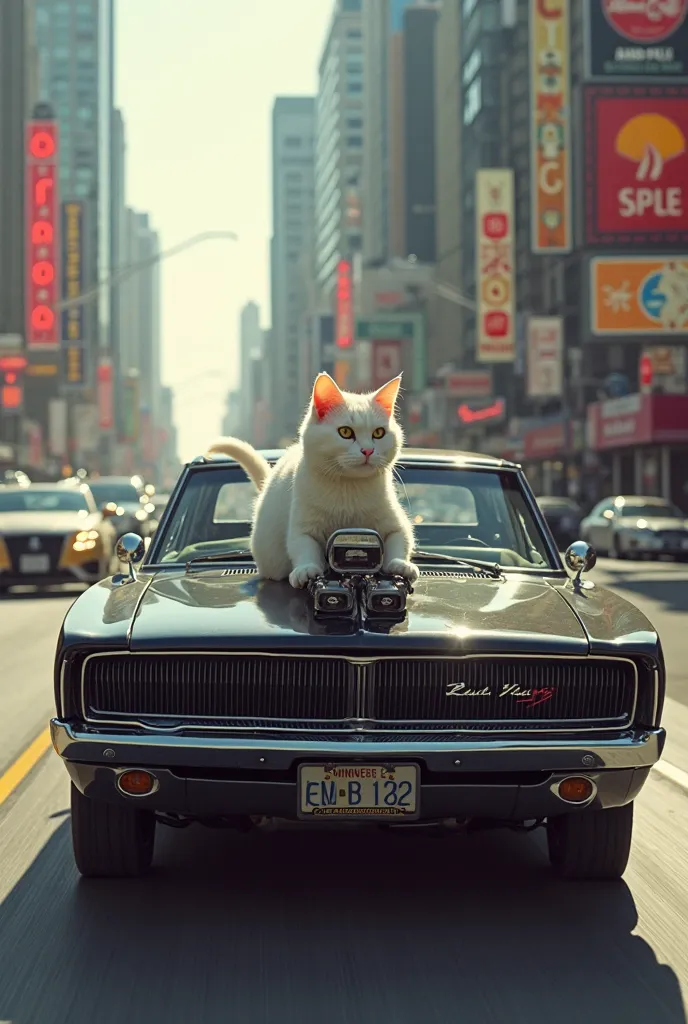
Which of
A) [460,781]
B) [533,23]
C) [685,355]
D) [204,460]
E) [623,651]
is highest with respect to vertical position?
[533,23]

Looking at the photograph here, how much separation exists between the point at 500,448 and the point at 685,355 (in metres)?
30.2

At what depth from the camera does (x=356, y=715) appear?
5.09 meters

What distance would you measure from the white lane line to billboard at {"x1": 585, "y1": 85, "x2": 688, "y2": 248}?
3755 centimetres

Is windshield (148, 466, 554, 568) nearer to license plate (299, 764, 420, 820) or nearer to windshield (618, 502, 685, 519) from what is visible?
license plate (299, 764, 420, 820)

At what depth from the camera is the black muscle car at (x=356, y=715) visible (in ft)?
16.2

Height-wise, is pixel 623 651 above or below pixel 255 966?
above

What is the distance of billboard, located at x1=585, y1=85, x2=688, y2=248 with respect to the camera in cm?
4462

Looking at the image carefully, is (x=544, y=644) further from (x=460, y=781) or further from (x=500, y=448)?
(x=500, y=448)

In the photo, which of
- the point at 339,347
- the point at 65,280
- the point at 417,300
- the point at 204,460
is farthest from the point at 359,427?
the point at 339,347

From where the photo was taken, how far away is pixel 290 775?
4.96 m

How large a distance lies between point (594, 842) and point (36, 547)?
15.6 meters

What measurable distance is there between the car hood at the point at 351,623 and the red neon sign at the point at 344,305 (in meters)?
126

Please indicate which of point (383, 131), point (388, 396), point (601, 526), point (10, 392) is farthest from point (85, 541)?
point (383, 131)

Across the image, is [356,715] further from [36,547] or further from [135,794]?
[36,547]
